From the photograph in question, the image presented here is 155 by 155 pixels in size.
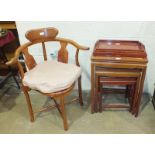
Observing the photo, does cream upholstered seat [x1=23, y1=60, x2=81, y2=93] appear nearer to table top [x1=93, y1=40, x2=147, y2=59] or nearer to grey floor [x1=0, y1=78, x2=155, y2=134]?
table top [x1=93, y1=40, x2=147, y2=59]

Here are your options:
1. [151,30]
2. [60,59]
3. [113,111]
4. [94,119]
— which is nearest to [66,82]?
[60,59]

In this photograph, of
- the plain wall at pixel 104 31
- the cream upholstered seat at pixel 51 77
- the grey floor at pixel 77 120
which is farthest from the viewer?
the plain wall at pixel 104 31

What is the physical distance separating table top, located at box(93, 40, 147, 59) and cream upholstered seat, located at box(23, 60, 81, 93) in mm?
276

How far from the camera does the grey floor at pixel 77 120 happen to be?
1.94 meters

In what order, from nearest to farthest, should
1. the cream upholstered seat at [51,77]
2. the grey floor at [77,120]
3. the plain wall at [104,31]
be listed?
the cream upholstered seat at [51,77]
the grey floor at [77,120]
the plain wall at [104,31]

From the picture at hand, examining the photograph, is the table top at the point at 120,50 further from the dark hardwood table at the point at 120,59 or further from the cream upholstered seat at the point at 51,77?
the cream upholstered seat at the point at 51,77

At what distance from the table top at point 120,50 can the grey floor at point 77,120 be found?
26.7 inches

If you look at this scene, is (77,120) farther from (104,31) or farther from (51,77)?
(104,31)

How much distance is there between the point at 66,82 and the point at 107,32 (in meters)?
0.79

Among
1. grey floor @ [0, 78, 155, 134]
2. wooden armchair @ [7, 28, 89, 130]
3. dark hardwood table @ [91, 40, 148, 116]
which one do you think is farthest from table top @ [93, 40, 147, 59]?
grey floor @ [0, 78, 155, 134]

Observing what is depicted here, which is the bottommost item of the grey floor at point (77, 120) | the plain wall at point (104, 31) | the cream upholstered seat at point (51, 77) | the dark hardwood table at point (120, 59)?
the grey floor at point (77, 120)

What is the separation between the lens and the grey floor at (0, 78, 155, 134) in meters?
1.94

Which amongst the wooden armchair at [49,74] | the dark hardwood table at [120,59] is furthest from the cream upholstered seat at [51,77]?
the dark hardwood table at [120,59]

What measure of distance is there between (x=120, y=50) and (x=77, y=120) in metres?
0.83
